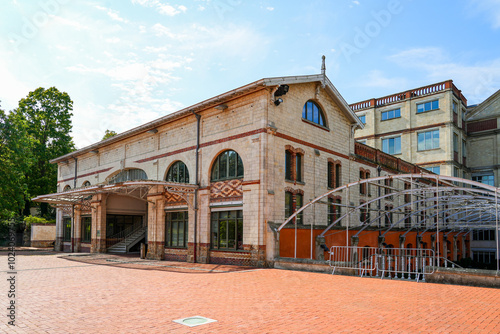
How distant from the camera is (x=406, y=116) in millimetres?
39781

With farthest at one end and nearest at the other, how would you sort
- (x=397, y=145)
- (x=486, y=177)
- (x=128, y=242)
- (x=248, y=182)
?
(x=397, y=145)
(x=486, y=177)
(x=128, y=242)
(x=248, y=182)

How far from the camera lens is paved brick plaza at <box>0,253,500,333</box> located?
23.6ft

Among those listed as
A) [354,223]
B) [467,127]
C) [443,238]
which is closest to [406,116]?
[467,127]

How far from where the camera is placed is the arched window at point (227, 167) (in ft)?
64.4

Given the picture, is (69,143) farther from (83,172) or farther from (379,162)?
(379,162)

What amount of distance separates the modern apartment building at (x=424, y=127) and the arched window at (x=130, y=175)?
24928mm

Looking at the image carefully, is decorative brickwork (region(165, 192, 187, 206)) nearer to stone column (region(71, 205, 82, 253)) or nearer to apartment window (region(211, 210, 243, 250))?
apartment window (region(211, 210, 243, 250))

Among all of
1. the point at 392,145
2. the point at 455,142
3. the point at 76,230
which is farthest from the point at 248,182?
the point at 455,142

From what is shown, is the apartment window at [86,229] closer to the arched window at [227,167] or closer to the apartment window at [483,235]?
the arched window at [227,167]

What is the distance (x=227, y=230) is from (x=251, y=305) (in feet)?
34.8

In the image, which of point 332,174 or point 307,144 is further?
point 332,174

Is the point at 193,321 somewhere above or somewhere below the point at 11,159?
below

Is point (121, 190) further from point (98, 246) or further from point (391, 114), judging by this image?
point (391, 114)

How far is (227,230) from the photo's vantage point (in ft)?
64.6
